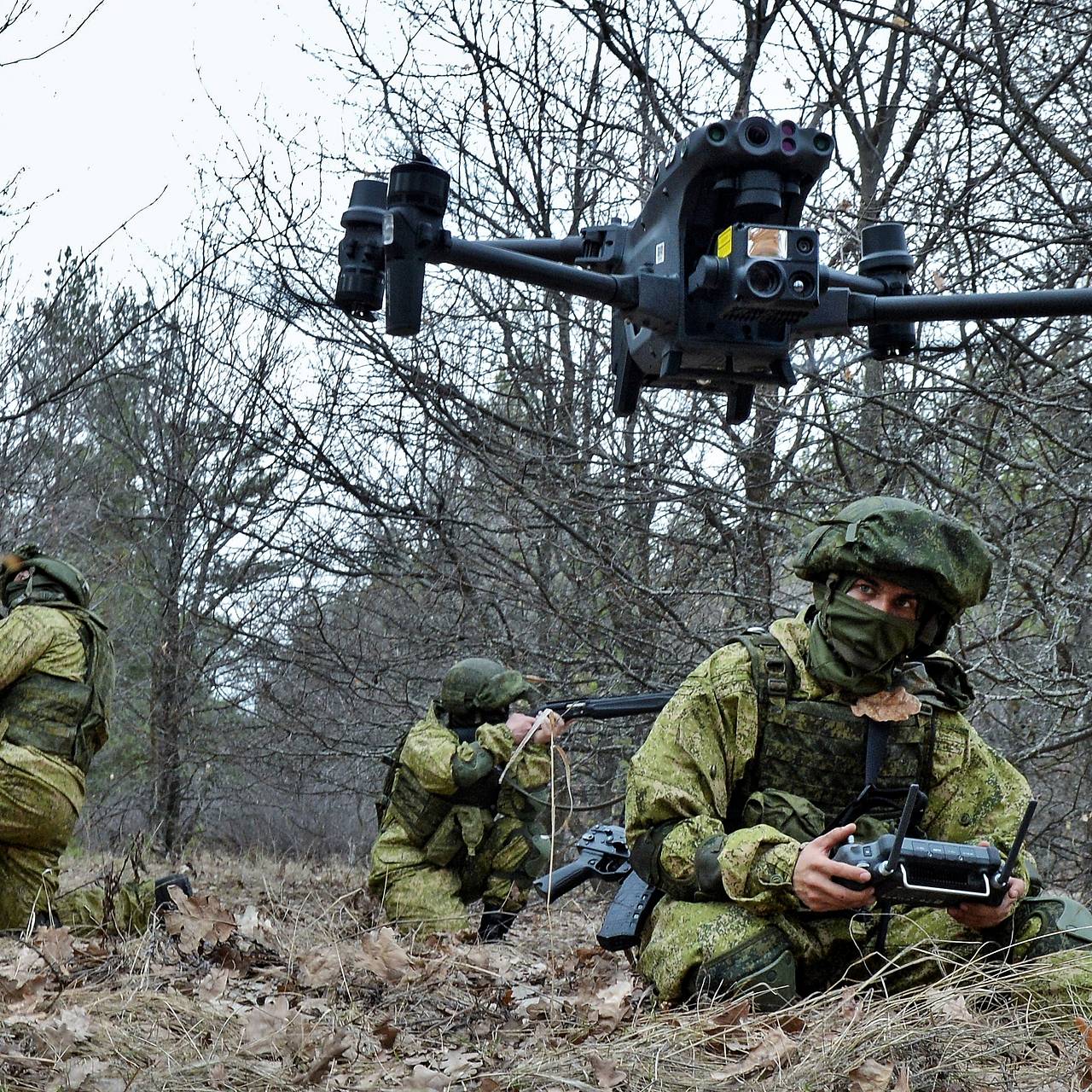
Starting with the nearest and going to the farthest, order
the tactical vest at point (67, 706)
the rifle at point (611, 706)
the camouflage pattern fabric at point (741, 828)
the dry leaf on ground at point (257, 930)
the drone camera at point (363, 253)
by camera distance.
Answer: the drone camera at point (363, 253), the camouflage pattern fabric at point (741, 828), the dry leaf on ground at point (257, 930), the rifle at point (611, 706), the tactical vest at point (67, 706)

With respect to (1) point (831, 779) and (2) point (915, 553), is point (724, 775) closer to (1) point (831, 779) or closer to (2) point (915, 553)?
(1) point (831, 779)

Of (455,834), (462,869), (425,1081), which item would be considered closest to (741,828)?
(425,1081)

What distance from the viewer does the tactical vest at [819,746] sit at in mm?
3867

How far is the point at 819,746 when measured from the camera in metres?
3.87

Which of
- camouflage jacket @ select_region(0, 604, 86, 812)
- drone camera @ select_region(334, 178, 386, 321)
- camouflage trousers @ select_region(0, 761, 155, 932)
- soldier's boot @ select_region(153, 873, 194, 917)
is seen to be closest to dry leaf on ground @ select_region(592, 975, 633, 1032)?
drone camera @ select_region(334, 178, 386, 321)

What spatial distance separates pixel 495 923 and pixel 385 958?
321cm

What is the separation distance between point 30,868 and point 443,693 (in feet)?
7.58

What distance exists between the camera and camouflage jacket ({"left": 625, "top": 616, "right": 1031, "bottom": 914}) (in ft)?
12.4

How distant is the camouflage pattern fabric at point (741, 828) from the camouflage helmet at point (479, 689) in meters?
3.42

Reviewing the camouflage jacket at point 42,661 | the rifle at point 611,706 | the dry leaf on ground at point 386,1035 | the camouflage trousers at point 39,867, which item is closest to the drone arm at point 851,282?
the dry leaf on ground at point 386,1035

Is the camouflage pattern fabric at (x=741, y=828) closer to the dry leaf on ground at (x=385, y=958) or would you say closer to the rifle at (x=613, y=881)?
the rifle at (x=613, y=881)

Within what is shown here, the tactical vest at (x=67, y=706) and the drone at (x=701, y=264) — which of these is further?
the tactical vest at (x=67, y=706)

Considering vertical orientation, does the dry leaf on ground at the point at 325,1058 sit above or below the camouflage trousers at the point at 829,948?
below

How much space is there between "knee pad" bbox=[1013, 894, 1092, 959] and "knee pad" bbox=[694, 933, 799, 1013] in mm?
688
